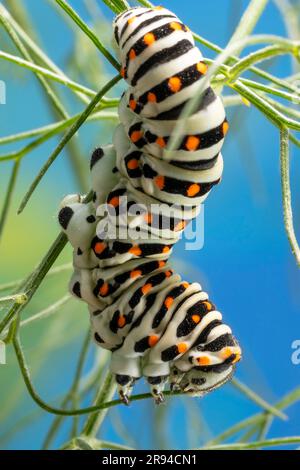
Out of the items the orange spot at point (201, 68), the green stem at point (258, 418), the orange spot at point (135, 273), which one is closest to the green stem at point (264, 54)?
the orange spot at point (201, 68)

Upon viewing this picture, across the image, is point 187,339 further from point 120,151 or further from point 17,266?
point 17,266

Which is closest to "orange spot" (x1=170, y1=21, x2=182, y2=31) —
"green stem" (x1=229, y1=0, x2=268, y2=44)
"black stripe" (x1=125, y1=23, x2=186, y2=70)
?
"black stripe" (x1=125, y1=23, x2=186, y2=70)

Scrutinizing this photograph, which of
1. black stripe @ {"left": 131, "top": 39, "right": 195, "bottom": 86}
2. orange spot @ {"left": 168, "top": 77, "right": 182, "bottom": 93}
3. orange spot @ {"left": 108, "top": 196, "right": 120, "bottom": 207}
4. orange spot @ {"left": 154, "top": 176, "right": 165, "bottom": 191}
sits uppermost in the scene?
black stripe @ {"left": 131, "top": 39, "right": 195, "bottom": 86}

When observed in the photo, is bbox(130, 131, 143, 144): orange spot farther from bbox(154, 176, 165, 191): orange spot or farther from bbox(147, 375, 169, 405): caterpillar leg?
bbox(147, 375, 169, 405): caterpillar leg

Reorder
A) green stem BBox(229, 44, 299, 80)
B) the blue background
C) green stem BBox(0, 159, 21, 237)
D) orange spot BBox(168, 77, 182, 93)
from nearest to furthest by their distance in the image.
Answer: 1. green stem BBox(229, 44, 299, 80)
2. orange spot BBox(168, 77, 182, 93)
3. green stem BBox(0, 159, 21, 237)
4. the blue background

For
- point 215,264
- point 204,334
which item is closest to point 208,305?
point 204,334

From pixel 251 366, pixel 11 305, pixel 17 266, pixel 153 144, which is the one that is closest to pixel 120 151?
pixel 153 144
